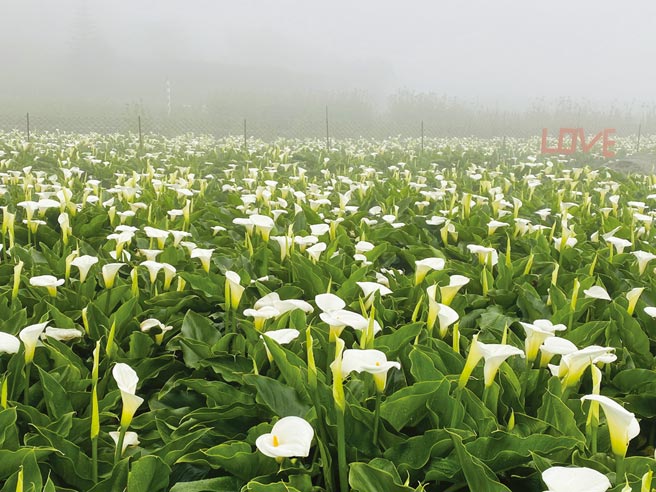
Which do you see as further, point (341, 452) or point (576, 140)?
point (576, 140)

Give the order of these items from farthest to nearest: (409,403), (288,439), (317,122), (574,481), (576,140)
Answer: (317,122)
(576,140)
(409,403)
(288,439)
(574,481)

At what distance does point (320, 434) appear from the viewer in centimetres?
165

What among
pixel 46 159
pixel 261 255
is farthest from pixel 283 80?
pixel 261 255

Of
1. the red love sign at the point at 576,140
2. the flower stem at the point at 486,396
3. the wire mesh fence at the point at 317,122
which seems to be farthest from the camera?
the wire mesh fence at the point at 317,122

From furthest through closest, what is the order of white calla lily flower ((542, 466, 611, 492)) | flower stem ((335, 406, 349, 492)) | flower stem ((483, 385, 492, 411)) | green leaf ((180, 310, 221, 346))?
green leaf ((180, 310, 221, 346)) < flower stem ((483, 385, 492, 411)) < flower stem ((335, 406, 349, 492)) < white calla lily flower ((542, 466, 611, 492))

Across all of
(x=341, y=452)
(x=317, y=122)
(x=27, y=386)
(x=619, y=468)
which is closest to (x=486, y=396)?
(x=619, y=468)

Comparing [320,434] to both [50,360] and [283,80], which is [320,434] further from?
[283,80]

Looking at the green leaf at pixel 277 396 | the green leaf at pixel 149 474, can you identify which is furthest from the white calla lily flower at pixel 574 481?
the green leaf at pixel 149 474

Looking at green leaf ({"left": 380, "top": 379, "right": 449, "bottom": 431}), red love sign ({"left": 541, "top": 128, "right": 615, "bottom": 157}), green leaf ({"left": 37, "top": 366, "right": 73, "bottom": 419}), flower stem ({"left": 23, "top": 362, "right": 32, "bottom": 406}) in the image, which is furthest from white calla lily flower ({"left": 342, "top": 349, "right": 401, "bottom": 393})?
red love sign ({"left": 541, "top": 128, "right": 615, "bottom": 157})

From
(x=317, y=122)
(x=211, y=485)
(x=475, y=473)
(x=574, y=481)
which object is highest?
(x=317, y=122)

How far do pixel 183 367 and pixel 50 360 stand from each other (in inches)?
18.8

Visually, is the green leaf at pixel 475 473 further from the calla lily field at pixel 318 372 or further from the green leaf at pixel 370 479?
the green leaf at pixel 370 479

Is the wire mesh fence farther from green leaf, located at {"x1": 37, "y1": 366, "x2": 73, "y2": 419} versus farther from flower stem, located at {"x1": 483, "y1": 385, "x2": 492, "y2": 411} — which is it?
flower stem, located at {"x1": 483, "y1": 385, "x2": 492, "y2": 411}

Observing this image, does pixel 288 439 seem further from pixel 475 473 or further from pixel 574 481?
pixel 574 481
